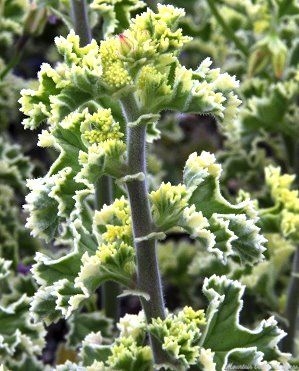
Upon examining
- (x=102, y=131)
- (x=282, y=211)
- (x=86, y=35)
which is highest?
(x=86, y=35)

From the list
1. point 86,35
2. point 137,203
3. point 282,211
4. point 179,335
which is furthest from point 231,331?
point 86,35

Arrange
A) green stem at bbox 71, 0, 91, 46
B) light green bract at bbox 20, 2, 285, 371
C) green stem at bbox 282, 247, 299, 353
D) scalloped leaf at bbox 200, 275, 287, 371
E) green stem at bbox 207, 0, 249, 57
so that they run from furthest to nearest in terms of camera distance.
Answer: green stem at bbox 207, 0, 249, 57 → green stem at bbox 282, 247, 299, 353 → green stem at bbox 71, 0, 91, 46 → scalloped leaf at bbox 200, 275, 287, 371 → light green bract at bbox 20, 2, 285, 371

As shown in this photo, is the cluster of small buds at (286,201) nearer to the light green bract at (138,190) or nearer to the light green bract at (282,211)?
the light green bract at (282,211)

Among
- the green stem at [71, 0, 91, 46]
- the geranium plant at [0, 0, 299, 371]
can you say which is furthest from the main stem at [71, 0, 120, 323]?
the geranium plant at [0, 0, 299, 371]

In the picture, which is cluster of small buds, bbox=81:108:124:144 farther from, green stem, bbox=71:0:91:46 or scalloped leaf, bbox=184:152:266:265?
green stem, bbox=71:0:91:46

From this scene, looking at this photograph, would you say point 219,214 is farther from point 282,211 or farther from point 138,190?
point 282,211

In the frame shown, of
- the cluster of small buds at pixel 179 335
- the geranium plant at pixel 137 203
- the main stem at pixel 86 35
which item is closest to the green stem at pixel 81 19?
the main stem at pixel 86 35
